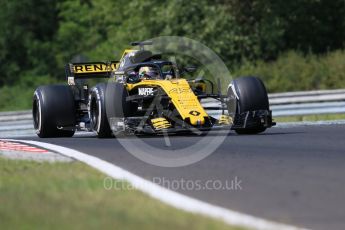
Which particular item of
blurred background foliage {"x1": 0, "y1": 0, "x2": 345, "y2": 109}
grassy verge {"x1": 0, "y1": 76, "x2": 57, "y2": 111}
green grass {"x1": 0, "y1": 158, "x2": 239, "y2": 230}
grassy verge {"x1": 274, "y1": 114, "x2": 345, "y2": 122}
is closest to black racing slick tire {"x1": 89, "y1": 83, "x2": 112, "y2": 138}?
green grass {"x1": 0, "y1": 158, "x2": 239, "y2": 230}

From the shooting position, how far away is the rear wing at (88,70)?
1753 centimetres

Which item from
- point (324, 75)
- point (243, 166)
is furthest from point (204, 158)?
point (324, 75)

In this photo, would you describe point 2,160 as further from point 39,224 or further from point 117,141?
point 39,224

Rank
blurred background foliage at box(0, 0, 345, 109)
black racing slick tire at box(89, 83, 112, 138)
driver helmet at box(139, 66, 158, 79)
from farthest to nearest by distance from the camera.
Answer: blurred background foliage at box(0, 0, 345, 109), driver helmet at box(139, 66, 158, 79), black racing slick tire at box(89, 83, 112, 138)

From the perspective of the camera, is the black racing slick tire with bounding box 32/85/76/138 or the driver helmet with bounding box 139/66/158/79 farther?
the black racing slick tire with bounding box 32/85/76/138

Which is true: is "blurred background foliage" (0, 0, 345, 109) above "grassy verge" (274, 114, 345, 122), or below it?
above

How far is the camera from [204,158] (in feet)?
36.2

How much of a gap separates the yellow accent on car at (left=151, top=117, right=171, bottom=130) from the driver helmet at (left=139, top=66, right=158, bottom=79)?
124 cm

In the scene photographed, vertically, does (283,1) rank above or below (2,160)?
above

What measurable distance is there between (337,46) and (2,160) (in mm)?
29537

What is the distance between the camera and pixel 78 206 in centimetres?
732

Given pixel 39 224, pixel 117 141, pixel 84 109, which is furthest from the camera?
pixel 84 109

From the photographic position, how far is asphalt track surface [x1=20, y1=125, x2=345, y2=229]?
731 centimetres

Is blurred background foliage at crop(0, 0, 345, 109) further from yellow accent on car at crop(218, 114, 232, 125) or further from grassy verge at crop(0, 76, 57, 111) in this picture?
yellow accent on car at crop(218, 114, 232, 125)
